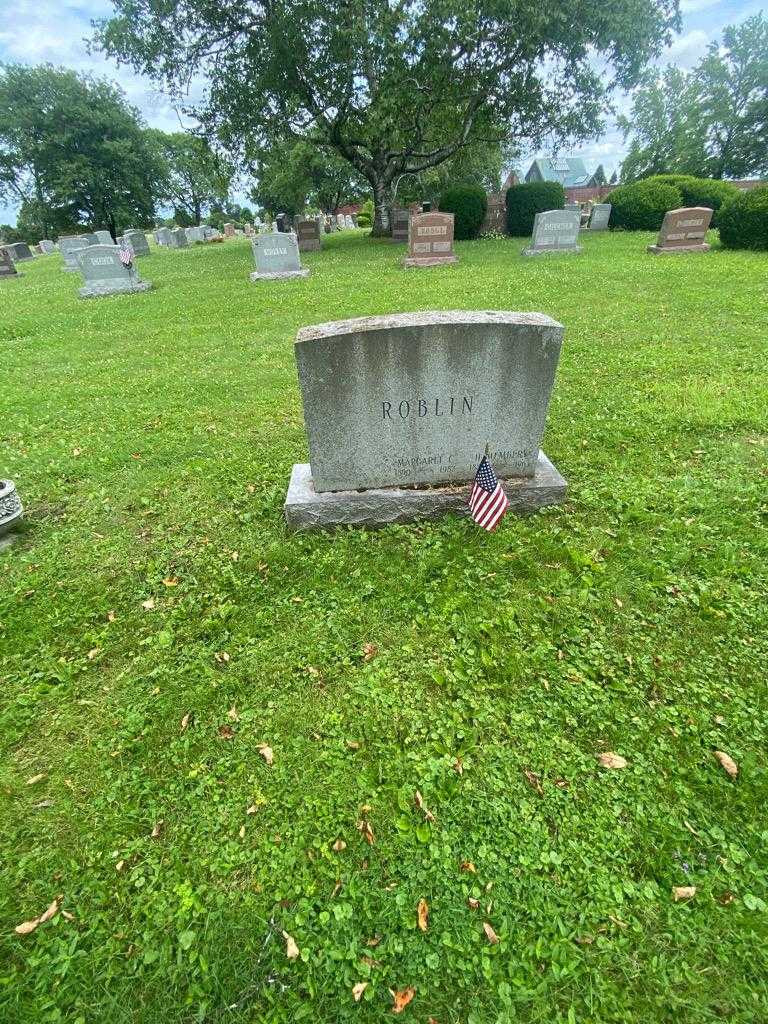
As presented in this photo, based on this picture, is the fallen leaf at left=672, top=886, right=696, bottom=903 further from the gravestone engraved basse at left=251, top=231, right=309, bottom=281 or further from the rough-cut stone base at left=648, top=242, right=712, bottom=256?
the rough-cut stone base at left=648, top=242, right=712, bottom=256

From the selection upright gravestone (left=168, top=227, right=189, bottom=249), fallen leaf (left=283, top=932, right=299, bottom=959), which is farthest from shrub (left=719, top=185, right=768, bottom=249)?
upright gravestone (left=168, top=227, right=189, bottom=249)

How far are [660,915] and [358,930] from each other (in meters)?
1.17

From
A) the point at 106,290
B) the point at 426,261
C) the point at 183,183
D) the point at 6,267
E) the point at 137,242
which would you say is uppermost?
the point at 183,183

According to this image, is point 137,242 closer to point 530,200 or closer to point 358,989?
point 530,200

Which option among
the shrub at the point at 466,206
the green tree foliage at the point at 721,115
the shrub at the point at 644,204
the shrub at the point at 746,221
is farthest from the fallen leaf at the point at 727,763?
the green tree foliage at the point at 721,115

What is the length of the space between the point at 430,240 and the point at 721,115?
127 ft

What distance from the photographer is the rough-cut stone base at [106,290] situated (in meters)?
14.9

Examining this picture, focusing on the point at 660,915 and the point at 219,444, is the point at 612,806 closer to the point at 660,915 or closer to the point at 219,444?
the point at 660,915

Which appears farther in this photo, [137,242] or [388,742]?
[137,242]

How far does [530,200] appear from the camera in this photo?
21734 millimetres

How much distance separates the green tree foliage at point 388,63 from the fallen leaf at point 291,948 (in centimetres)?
2202

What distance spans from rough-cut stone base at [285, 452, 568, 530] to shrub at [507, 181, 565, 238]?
22.2 m

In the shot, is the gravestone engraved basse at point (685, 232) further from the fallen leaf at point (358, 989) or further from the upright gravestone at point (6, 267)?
the upright gravestone at point (6, 267)

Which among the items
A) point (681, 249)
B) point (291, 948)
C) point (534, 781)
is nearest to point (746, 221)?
point (681, 249)
